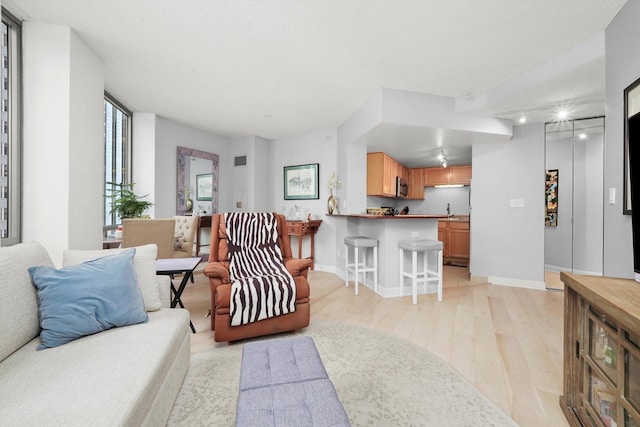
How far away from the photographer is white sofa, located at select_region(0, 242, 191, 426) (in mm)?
887

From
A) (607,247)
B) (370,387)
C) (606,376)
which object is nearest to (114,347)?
(370,387)

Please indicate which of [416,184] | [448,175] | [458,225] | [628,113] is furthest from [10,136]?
[448,175]

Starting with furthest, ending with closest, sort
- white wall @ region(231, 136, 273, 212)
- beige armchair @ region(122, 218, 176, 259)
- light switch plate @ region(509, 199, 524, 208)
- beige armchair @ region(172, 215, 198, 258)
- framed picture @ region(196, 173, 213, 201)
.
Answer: white wall @ region(231, 136, 273, 212) → framed picture @ region(196, 173, 213, 201) → light switch plate @ region(509, 199, 524, 208) → beige armchair @ region(172, 215, 198, 258) → beige armchair @ region(122, 218, 176, 259)

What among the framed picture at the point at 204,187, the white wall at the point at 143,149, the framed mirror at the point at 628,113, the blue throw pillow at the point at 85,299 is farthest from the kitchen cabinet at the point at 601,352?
the framed picture at the point at 204,187

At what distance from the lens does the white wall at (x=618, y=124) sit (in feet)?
5.82

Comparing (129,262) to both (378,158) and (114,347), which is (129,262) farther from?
(378,158)

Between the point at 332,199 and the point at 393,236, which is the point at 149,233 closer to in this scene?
the point at 332,199

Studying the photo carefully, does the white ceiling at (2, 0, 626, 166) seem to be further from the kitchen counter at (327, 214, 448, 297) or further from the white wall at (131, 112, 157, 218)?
the kitchen counter at (327, 214, 448, 297)

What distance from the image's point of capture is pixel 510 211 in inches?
154

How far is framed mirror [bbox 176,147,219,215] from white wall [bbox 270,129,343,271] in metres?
1.16

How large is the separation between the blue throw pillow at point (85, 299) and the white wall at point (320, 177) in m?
3.40

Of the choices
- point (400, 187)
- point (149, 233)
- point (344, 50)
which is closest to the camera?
point (344, 50)

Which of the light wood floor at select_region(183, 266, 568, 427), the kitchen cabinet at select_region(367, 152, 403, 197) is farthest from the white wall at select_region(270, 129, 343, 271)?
the light wood floor at select_region(183, 266, 568, 427)

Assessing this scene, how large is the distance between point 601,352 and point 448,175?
17.3 ft
